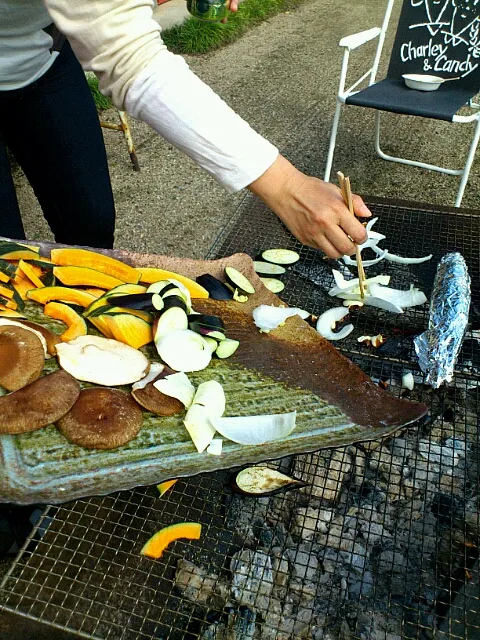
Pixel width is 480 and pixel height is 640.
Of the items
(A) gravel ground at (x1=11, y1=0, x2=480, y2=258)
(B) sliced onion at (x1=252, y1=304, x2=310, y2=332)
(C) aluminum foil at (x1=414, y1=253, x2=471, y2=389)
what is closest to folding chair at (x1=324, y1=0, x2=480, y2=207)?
(A) gravel ground at (x1=11, y1=0, x2=480, y2=258)

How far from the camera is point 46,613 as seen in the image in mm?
1639

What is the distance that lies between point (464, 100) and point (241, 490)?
353 cm

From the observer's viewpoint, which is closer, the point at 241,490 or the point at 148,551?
the point at 148,551

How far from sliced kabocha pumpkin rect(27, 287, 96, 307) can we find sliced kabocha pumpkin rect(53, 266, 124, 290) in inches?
1.7

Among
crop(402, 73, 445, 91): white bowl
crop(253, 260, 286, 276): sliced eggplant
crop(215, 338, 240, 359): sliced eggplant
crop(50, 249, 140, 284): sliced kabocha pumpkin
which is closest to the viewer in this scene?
crop(215, 338, 240, 359): sliced eggplant

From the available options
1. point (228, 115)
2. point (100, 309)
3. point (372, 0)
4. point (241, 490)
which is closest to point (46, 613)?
point (241, 490)

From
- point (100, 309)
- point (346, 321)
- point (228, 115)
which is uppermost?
point (228, 115)

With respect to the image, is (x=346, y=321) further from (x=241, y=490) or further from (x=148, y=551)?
(x=148, y=551)

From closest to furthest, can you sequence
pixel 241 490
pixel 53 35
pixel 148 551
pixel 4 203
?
pixel 148 551 → pixel 241 490 → pixel 53 35 → pixel 4 203

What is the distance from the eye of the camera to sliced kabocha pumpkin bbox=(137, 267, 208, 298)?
2215 millimetres

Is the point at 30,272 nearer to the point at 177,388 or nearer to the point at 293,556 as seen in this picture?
the point at 177,388

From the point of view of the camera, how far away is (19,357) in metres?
1.69

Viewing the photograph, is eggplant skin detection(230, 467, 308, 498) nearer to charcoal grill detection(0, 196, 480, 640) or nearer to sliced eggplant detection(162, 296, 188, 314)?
charcoal grill detection(0, 196, 480, 640)

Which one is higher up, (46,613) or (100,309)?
(100,309)
